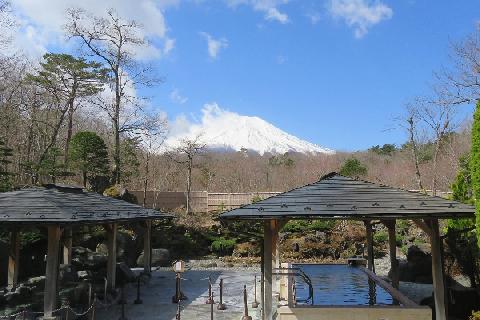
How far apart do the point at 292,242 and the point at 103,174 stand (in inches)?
461

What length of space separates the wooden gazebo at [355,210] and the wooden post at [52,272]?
398 cm

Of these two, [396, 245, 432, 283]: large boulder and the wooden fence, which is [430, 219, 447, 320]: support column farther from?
the wooden fence

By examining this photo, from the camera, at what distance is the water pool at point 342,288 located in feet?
30.1

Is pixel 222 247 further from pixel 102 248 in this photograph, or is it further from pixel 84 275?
pixel 84 275

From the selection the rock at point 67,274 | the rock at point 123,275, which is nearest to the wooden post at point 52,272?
the rock at point 67,274

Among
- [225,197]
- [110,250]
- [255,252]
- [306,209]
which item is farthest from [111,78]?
[306,209]

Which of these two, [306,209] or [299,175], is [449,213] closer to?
[306,209]

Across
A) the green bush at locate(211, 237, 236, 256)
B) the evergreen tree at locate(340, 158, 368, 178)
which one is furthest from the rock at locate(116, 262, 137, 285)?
the evergreen tree at locate(340, 158, 368, 178)

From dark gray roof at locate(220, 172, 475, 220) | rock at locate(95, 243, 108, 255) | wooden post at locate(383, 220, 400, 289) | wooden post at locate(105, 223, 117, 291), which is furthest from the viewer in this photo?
rock at locate(95, 243, 108, 255)

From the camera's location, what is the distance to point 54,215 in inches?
358

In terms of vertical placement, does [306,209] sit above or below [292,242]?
above

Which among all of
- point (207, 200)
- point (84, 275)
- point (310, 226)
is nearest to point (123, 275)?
point (84, 275)

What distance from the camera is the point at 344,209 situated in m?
7.45

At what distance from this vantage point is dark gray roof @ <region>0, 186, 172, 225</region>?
896 cm
